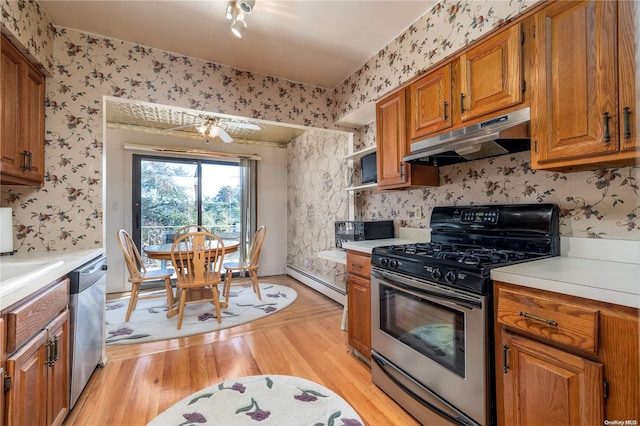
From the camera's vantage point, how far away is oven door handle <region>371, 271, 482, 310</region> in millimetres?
1228

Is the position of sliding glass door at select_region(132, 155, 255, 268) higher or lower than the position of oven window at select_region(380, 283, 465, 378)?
higher

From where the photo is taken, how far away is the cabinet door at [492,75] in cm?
144

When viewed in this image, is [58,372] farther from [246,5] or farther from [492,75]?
[492,75]

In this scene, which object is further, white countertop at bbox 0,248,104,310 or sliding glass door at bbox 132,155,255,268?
sliding glass door at bbox 132,155,255,268

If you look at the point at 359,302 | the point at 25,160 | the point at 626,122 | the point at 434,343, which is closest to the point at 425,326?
the point at 434,343

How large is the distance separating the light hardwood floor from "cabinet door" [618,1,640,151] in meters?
1.68

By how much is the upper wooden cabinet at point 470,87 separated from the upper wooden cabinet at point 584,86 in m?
0.11

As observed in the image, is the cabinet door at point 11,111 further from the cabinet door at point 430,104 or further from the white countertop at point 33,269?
the cabinet door at point 430,104

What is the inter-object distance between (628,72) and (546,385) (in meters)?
1.25

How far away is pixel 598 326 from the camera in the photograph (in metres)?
0.89

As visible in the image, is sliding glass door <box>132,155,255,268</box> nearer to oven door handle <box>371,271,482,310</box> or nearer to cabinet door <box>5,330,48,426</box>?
cabinet door <box>5,330,48,426</box>

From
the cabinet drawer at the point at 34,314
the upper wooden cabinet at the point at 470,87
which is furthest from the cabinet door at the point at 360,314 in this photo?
the cabinet drawer at the point at 34,314

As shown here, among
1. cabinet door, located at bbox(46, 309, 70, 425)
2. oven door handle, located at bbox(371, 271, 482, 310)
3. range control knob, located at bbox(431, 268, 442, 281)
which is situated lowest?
cabinet door, located at bbox(46, 309, 70, 425)

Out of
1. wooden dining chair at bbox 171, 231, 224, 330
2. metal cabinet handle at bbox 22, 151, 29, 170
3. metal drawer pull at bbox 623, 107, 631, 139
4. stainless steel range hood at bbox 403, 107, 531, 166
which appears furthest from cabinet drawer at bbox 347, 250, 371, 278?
metal cabinet handle at bbox 22, 151, 29, 170
